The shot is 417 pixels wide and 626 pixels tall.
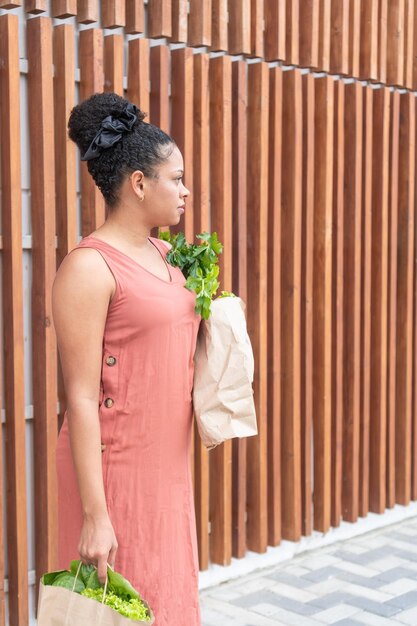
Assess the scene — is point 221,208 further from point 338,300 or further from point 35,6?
point 35,6

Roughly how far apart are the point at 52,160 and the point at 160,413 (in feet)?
5.14

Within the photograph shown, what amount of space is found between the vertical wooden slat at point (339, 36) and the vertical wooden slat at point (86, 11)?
1.71m

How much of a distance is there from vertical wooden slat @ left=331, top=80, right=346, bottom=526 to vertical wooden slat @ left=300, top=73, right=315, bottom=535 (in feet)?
0.69

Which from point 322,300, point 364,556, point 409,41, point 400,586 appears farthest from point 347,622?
point 409,41

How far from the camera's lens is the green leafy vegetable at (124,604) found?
2.16 meters

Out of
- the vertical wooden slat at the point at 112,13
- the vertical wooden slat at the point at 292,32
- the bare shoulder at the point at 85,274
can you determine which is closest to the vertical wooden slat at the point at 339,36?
the vertical wooden slat at the point at 292,32

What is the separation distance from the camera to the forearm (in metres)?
2.32

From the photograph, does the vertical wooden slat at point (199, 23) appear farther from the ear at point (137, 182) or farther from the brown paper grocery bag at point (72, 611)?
the brown paper grocery bag at point (72, 611)

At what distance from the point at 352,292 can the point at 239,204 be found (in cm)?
105

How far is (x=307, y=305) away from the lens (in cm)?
504

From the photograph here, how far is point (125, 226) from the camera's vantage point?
2.51 m

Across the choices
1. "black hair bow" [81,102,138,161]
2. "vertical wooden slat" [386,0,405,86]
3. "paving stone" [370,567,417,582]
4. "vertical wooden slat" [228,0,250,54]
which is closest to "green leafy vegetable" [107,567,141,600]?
"black hair bow" [81,102,138,161]

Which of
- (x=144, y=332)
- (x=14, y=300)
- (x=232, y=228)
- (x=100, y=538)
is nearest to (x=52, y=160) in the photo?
(x=14, y=300)

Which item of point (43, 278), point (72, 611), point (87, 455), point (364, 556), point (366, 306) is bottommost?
point (364, 556)
